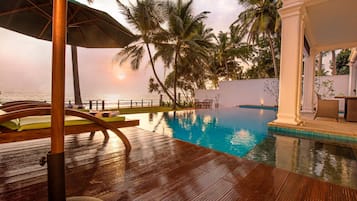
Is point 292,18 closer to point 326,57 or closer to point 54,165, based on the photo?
point 54,165

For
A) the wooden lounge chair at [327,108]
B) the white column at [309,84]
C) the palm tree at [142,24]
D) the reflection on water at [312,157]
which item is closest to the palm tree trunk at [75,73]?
the palm tree at [142,24]

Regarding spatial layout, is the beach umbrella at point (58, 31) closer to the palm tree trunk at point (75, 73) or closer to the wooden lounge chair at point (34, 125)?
the wooden lounge chair at point (34, 125)

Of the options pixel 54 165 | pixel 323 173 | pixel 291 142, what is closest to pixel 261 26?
pixel 291 142

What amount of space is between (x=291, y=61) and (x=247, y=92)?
825cm

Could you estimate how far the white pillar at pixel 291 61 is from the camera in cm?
455

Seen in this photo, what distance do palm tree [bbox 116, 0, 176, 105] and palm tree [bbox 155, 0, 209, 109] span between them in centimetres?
57

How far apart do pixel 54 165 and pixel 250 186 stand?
157 cm

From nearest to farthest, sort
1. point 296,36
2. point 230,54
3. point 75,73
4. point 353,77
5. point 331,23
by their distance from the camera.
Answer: point 296,36 < point 331,23 < point 75,73 < point 353,77 < point 230,54

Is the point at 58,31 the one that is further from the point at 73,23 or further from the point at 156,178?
the point at 73,23

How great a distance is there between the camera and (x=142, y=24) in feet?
31.9

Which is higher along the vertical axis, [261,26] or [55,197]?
[261,26]

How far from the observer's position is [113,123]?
2.40 metres

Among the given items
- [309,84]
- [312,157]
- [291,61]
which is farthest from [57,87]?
[309,84]

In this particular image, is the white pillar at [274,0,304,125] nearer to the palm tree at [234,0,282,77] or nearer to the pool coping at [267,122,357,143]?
the pool coping at [267,122,357,143]
